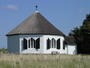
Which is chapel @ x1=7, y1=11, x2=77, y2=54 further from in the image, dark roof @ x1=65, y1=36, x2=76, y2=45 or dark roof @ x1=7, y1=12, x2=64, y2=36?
dark roof @ x1=65, y1=36, x2=76, y2=45

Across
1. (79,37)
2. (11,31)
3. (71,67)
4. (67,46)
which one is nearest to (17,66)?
(71,67)

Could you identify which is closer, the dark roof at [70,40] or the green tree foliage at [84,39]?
the green tree foliage at [84,39]

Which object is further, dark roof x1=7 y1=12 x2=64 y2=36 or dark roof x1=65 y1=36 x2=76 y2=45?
dark roof x1=65 y1=36 x2=76 y2=45

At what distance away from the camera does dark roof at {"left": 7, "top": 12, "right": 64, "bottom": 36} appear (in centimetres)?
4635

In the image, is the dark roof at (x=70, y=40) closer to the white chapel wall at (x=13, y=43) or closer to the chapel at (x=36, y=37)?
the chapel at (x=36, y=37)

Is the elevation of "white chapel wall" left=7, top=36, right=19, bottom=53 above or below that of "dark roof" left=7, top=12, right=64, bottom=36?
below

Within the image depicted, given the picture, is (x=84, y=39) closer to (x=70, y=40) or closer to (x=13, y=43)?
(x=70, y=40)

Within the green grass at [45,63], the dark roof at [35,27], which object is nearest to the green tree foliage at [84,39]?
the dark roof at [35,27]

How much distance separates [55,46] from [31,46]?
10.9 ft

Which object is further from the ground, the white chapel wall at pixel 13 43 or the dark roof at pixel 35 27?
the dark roof at pixel 35 27

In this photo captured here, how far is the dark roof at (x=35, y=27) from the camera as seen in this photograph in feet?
152

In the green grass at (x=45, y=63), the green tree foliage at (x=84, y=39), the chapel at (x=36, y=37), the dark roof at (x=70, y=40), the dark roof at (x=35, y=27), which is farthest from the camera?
the dark roof at (x=70, y=40)

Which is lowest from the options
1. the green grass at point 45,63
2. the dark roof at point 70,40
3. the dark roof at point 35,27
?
the green grass at point 45,63

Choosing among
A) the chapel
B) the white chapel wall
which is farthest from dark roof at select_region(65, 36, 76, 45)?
the white chapel wall
